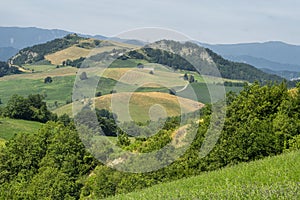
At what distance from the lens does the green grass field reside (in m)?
117

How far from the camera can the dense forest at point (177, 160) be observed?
45719 millimetres

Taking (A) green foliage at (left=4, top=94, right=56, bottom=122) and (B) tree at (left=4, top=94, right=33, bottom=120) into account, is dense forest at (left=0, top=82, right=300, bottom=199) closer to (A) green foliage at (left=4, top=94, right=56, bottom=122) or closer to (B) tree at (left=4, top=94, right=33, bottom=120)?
(B) tree at (left=4, top=94, right=33, bottom=120)

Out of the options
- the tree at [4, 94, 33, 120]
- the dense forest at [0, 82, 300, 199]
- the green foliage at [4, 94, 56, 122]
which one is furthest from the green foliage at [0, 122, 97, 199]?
the green foliage at [4, 94, 56, 122]

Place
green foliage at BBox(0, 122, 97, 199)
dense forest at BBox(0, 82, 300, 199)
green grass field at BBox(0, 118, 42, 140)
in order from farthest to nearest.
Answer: green grass field at BBox(0, 118, 42, 140) → green foliage at BBox(0, 122, 97, 199) → dense forest at BBox(0, 82, 300, 199)

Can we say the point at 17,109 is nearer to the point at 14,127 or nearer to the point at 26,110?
the point at 26,110

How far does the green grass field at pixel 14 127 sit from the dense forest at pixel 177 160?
47.7 metres

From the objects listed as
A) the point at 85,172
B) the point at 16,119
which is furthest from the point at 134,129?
the point at 16,119

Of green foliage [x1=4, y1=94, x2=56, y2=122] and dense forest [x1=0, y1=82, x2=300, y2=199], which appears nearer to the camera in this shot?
dense forest [x1=0, y1=82, x2=300, y2=199]

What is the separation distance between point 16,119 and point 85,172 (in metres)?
82.8

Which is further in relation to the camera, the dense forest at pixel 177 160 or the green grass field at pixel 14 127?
the green grass field at pixel 14 127

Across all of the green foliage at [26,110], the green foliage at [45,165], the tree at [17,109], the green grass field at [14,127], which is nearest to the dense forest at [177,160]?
the green foliage at [45,165]

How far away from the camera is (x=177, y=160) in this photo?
48.1 metres

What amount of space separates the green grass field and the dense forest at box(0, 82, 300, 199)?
4774cm

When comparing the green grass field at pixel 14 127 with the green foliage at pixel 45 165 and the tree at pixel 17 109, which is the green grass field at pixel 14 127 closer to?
the tree at pixel 17 109
